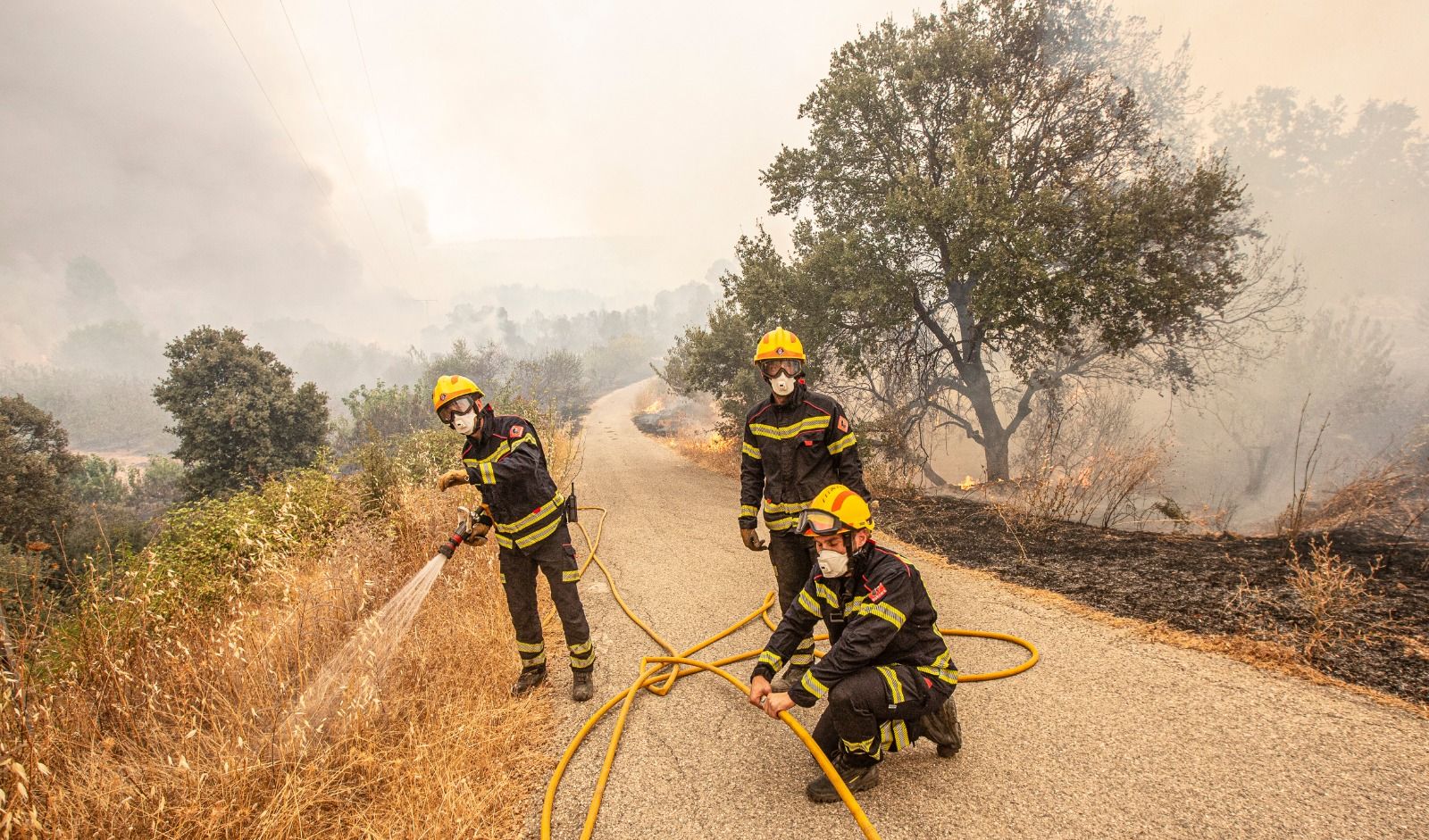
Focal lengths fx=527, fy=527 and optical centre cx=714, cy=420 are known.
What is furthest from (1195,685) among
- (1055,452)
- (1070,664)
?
(1055,452)

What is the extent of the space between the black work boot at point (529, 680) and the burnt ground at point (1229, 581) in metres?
4.97

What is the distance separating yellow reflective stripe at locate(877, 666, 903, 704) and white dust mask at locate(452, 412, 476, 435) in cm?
310

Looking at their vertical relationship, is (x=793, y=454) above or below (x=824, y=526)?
above

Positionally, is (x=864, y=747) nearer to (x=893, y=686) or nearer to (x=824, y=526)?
(x=893, y=686)

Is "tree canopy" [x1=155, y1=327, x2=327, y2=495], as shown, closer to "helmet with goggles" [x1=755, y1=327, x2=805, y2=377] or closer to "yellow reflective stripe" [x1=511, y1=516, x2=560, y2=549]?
"yellow reflective stripe" [x1=511, y1=516, x2=560, y2=549]

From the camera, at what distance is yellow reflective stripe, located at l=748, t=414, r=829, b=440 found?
3.94 metres

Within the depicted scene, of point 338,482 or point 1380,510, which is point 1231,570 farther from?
point 338,482

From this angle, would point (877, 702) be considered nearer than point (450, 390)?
Yes

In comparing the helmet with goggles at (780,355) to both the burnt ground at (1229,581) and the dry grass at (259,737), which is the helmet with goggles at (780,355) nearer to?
the dry grass at (259,737)

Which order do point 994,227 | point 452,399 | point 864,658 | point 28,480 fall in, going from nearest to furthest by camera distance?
1. point 864,658
2. point 452,399
3. point 994,227
4. point 28,480

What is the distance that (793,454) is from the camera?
13.2 feet

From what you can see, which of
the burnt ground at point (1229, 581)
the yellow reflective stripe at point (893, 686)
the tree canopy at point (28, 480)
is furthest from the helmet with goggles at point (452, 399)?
the tree canopy at point (28, 480)

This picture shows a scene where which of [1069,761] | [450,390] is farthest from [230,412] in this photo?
[1069,761]

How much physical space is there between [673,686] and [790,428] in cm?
230
